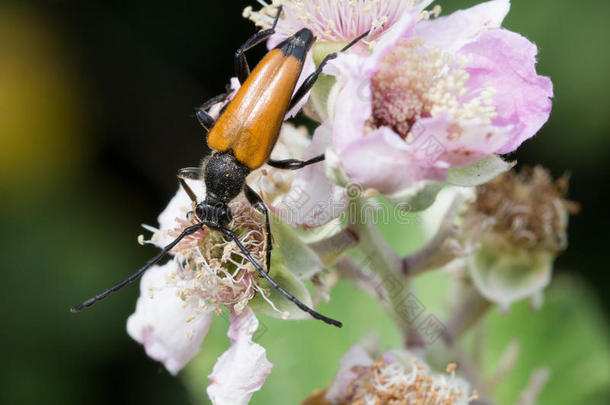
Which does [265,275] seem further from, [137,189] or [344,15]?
[137,189]

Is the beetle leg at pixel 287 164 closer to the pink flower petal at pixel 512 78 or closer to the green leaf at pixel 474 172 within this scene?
the green leaf at pixel 474 172

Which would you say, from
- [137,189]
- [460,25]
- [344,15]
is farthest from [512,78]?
[137,189]

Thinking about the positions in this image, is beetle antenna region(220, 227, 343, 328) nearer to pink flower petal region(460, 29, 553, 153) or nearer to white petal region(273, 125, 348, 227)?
white petal region(273, 125, 348, 227)

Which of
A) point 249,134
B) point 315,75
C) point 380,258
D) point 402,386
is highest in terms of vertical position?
point 315,75

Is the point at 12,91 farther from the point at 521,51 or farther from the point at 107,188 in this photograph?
the point at 521,51

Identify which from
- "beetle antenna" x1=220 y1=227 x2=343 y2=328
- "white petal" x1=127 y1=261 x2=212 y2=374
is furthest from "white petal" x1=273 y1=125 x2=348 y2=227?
"white petal" x1=127 y1=261 x2=212 y2=374

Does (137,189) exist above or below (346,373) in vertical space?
below
